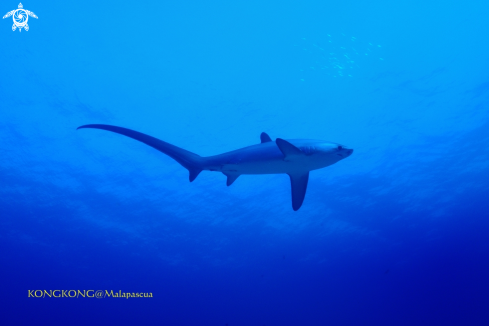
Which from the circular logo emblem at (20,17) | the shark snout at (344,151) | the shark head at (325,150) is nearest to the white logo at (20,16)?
the circular logo emblem at (20,17)

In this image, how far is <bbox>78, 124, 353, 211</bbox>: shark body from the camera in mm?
4398

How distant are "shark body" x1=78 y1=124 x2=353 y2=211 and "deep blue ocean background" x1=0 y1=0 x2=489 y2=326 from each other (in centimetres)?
751

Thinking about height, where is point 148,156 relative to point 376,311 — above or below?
above

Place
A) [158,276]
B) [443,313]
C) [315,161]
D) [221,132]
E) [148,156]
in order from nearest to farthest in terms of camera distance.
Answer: [315,161], [221,132], [148,156], [158,276], [443,313]

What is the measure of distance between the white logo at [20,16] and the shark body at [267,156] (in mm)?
8691

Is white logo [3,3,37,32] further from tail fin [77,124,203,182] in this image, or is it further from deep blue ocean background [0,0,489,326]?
tail fin [77,124,203,182]

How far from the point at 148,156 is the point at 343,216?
14954 millimetres

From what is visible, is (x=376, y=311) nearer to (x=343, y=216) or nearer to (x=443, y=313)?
(x=443, y=313)

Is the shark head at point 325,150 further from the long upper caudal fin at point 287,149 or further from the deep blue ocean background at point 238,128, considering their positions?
the deep blue ocean background at point 238,128

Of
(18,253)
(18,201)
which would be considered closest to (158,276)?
(18,253)

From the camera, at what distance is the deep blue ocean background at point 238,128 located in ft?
35.6

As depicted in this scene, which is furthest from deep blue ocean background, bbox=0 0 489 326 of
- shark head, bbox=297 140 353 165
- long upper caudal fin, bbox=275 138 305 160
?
long upper caudal fin, bbox=275 138 305 160

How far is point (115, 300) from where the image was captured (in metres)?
44.6

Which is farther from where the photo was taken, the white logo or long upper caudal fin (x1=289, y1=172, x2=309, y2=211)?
the white logo
